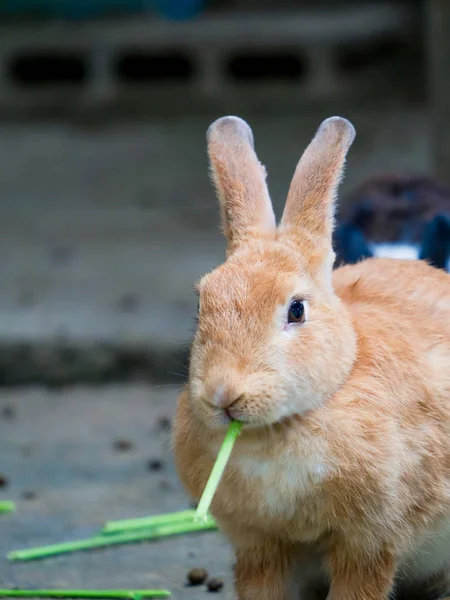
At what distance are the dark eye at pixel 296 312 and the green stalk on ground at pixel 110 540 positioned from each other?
4.17 feet

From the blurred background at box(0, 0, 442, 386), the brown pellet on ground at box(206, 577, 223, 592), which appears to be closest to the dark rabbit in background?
the brown pellet on ground at box(206, 577, 223, 592)

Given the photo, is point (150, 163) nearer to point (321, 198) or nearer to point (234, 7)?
point (234, 7)

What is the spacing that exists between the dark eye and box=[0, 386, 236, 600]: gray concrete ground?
40.0 inches

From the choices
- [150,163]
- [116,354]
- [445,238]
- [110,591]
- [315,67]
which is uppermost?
[315,67]

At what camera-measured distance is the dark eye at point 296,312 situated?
A: 2709mm

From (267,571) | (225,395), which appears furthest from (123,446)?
(225,395)

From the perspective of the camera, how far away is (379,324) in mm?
2973

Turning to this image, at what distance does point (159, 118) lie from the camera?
9797mm

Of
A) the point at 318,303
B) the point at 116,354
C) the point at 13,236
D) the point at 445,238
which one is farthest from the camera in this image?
the point at 13,236

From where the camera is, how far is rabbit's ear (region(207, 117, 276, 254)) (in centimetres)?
298

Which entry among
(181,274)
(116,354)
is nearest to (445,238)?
(116,354)

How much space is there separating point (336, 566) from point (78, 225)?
6.00 meters

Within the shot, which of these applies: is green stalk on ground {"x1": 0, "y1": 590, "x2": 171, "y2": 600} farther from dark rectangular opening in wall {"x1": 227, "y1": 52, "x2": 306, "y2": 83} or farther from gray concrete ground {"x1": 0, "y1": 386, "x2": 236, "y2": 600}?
dark rectangular opening in wall {"x1": 227, "y1": 52, "x2": 306, "y2": 83}

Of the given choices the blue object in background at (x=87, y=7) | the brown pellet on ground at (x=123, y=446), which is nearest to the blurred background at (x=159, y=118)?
the blue object in background at (x=87, y=7)
